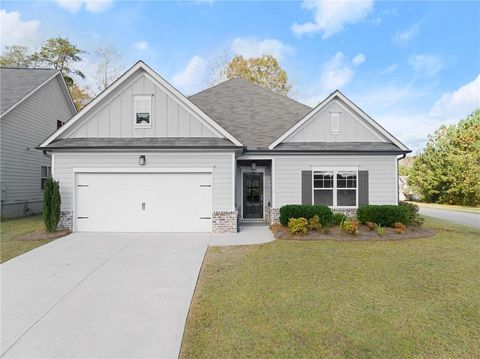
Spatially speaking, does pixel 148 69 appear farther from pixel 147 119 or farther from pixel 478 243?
pixel 478 243

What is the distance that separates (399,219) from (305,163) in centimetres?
415

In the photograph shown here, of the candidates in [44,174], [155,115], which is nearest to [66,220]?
[155,115]

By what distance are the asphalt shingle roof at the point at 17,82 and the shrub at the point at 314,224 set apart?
53.0 ft

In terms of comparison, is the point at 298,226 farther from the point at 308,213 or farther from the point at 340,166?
the point at 340,166

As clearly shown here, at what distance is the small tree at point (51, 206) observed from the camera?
32.7ft

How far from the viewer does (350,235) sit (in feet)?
31.7

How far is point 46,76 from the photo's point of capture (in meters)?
17.4

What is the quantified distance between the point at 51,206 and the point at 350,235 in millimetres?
10894

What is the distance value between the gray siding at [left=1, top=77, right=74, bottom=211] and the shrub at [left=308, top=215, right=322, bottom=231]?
598 inches

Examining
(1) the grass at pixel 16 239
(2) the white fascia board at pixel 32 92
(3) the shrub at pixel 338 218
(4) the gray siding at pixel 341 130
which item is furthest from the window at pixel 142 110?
(2) the white fascia board at pixel 32 92

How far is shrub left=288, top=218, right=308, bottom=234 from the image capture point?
9656 mm

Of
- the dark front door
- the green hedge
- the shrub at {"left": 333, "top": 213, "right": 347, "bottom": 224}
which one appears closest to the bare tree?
the dark front door

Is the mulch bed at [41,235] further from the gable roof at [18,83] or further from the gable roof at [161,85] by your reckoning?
the gable roof at [18,83]

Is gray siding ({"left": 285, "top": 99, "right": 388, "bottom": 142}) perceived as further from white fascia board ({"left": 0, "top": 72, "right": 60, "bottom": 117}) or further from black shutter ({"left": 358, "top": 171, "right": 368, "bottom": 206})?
white fascia board ({"left": 0, "top": 72, "right": 60, "bottom": 117})
